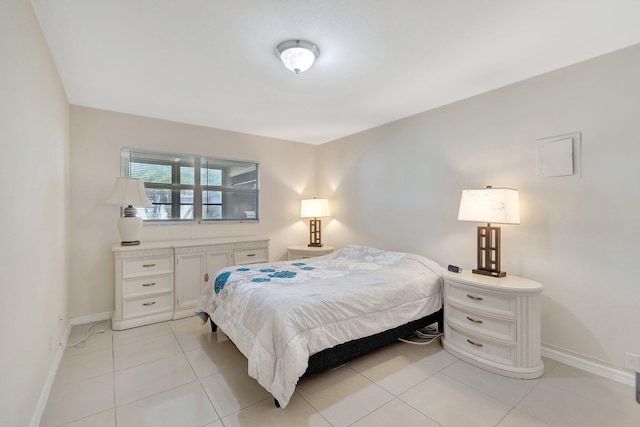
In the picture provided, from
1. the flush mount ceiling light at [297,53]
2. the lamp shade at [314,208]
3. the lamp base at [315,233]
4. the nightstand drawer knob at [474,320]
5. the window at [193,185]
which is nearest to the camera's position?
the flush mount ceiling light at [297,53]

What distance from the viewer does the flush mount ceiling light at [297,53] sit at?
6.46ft

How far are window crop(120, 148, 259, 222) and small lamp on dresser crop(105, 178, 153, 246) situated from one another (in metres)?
0.36

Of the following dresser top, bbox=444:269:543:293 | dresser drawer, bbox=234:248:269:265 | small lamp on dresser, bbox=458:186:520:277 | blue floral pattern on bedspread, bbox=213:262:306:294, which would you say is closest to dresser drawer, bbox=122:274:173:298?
dresser drawer, bbox=234:248:269:265

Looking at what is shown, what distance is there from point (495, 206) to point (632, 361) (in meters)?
1.41

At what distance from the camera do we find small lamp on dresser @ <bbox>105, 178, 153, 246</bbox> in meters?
3.05

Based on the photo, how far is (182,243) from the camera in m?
3.42

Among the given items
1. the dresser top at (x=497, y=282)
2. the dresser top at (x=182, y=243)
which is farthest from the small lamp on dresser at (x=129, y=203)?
the dresser top at (x=497, y=282)

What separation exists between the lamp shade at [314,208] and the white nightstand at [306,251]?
506 millimetres

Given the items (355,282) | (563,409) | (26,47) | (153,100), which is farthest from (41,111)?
(563,409)

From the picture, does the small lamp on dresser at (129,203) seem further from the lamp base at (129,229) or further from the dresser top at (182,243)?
the dresser top at (182,243)

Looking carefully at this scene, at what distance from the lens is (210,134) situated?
3955mm

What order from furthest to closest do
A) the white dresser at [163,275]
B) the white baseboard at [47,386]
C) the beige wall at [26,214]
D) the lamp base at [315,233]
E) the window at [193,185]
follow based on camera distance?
1. the lamp base at [315,233]
2. the window at [193,185]
3. the white dresser at [163,275]
4. the white baseboard at [47,386]
5. the beige wall at [26,214]

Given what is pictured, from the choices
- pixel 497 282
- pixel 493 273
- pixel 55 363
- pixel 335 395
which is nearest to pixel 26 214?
pixel 55 363

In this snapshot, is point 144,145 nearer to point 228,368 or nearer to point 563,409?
point 228,368
